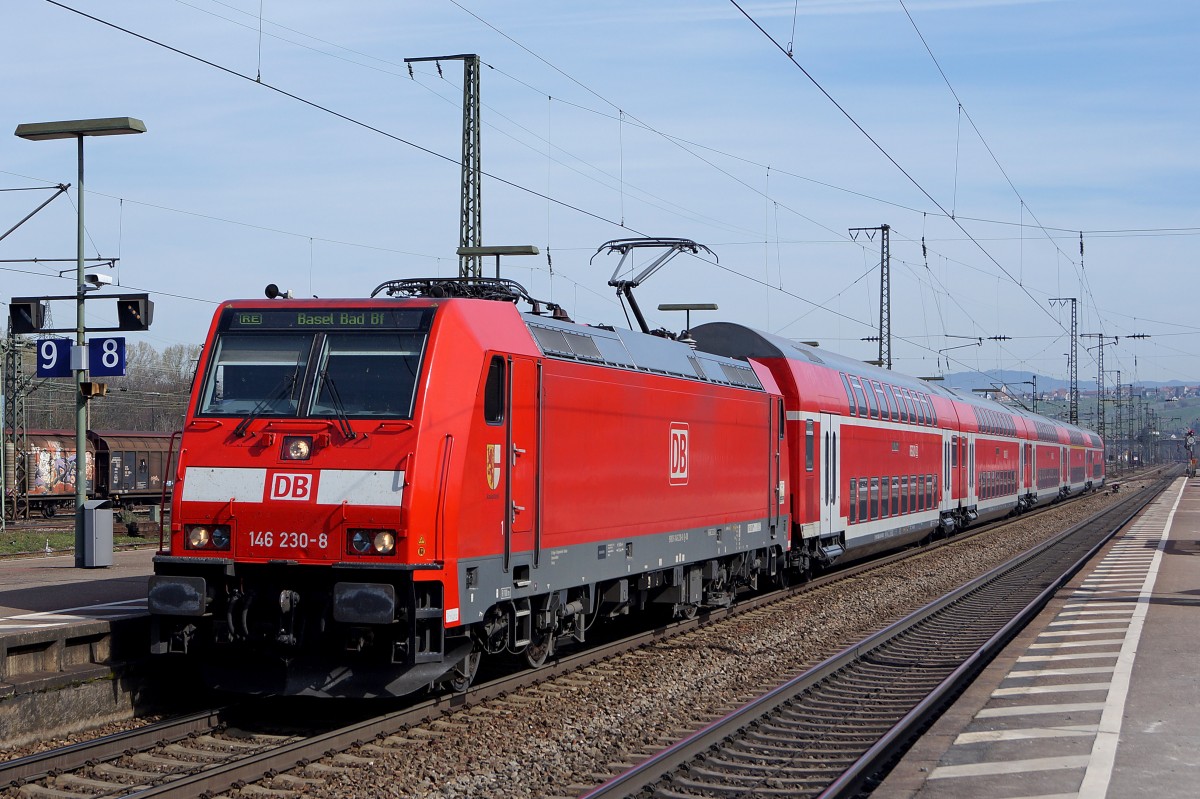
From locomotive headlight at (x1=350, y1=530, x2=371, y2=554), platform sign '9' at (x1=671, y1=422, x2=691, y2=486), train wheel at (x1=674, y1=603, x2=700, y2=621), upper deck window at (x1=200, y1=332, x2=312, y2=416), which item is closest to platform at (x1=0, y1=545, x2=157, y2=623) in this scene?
upper deck window at (x1=200, y1=332, x2=312, y2=416)

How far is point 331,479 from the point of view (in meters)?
10.5

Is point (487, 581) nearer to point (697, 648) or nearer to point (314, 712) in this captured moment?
point (314, 712)

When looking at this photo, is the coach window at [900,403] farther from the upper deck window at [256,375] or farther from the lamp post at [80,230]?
the upper deck window at [256,375]

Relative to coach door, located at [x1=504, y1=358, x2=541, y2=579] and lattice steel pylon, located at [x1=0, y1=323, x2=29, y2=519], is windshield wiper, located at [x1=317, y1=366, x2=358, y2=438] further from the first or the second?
lattice steel pylon, located at [x1=0, y1=323, x2=29, y2=519]

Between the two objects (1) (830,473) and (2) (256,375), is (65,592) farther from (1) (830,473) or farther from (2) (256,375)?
(1) (830,473)

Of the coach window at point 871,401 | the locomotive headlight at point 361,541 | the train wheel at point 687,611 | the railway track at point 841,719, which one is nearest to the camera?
the railway track at point 841,719

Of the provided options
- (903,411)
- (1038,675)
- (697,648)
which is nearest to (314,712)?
(697,648)

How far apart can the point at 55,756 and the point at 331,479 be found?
290 cm

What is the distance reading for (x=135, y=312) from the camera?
20.9 metres

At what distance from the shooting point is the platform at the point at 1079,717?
8359 millimetres

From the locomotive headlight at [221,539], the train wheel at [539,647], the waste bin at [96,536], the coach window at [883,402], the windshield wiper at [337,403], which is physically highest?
the coach window at [883,402]

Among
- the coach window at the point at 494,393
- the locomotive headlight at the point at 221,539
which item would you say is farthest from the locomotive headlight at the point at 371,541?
the coach window at the point at 494,393

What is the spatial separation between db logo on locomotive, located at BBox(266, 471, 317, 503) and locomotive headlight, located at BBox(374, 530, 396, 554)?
0.70m

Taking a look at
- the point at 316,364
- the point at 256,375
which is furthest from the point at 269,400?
the point at 316,364
